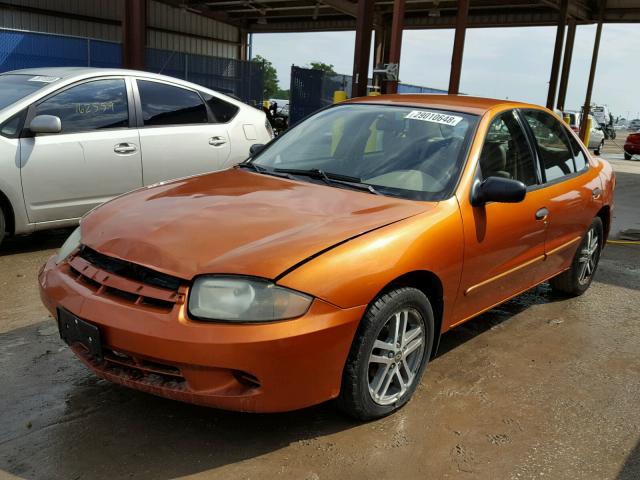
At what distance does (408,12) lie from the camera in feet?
74.9

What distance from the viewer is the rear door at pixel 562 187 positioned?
3.93m

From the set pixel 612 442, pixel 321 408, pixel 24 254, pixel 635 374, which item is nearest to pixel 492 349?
pixel 635 374

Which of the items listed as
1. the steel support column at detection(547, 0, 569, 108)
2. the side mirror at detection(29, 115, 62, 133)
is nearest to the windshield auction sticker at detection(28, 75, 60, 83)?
the side mirror at detection(29, 115, 62, 133)

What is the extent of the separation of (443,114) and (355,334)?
67.1 inches

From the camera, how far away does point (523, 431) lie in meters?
2.80

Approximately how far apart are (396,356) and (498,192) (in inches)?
39.6

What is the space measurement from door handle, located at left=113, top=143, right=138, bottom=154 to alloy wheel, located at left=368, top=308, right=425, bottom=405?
135 inches

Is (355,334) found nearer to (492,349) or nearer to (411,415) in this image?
(411,415)

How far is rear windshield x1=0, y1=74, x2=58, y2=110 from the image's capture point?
4924 mm

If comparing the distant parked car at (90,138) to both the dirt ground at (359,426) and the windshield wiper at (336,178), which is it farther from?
the windshield wiper at (336,178)

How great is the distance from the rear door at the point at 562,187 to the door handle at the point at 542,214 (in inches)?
1.3

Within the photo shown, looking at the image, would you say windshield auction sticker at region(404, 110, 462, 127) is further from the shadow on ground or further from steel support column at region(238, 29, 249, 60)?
steel support column at region(238, 29, 249, 60)

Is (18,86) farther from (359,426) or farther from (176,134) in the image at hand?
(359,426)

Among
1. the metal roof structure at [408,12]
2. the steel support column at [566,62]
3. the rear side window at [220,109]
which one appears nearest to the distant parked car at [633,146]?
the steel support column at [566,62]
